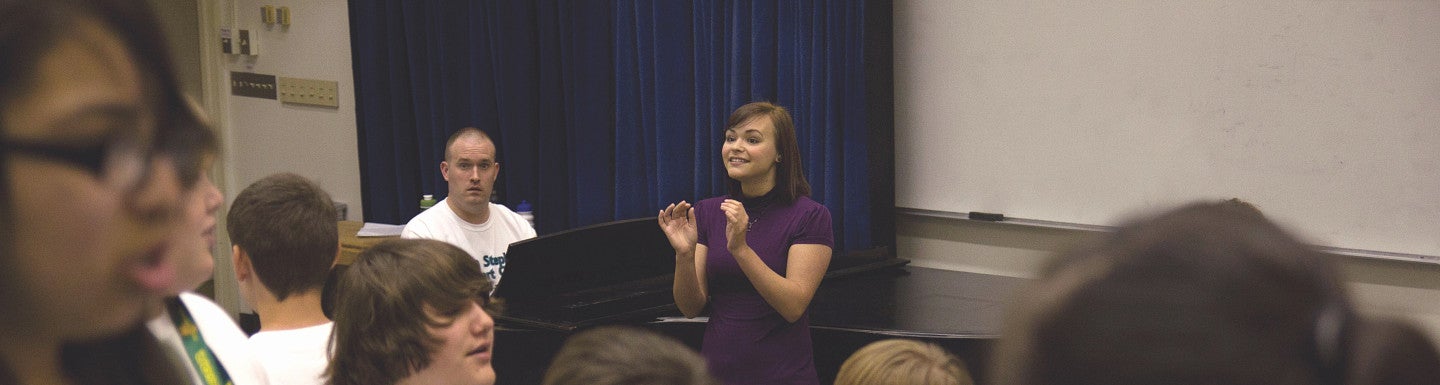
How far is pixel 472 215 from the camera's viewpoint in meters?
3.38

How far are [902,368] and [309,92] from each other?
4489 millimetres

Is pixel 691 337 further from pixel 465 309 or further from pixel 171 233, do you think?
pixel 171 233

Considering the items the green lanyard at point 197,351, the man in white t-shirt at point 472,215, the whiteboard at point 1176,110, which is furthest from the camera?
the man in white t-shirt at point 472,215

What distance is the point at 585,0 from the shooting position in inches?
173

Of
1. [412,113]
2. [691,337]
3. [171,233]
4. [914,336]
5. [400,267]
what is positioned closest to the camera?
[171,233]

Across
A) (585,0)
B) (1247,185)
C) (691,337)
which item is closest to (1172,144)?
(1247,185)

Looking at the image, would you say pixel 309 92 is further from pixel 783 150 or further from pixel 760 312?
pixel 760 312

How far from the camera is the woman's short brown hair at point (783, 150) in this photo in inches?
105

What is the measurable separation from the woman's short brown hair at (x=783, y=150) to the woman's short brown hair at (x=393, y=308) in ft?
4.10

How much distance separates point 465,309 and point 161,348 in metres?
1.21

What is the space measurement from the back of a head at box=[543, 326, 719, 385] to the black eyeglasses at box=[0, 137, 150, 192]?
0.73 metres

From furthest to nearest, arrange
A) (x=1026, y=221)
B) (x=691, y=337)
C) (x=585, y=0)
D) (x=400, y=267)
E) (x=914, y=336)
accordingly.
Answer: (x=585, y=0), (x=1026, y=221), (x=691, y=337), (x=914, y=336), (x=400, y=267)

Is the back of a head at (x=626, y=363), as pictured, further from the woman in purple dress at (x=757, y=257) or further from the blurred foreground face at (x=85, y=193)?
the woman in purple dress at (x=757, y=257)

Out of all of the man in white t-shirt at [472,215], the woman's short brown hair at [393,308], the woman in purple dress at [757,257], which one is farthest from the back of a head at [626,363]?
the man in white t-shirt at [472,215]
